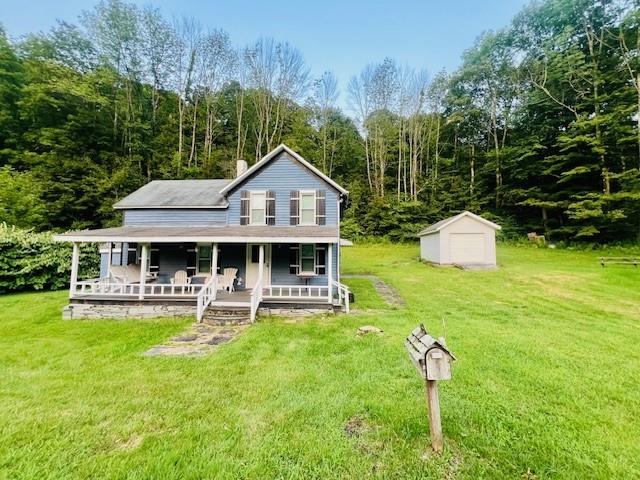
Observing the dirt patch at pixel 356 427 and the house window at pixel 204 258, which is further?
the house window at pixel 204 258

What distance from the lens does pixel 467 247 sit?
19.4 m

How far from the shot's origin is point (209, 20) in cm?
2822

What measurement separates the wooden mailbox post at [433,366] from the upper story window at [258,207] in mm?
10120

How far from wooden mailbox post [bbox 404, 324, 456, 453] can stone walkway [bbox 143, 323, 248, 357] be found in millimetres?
4802

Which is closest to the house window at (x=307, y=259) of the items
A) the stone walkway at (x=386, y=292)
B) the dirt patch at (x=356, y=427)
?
the stone walkway at (x=386, y=292)

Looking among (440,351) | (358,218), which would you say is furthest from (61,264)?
(358,218)

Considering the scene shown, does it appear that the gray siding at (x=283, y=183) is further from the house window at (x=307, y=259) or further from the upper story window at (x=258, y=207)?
the house window at (x=307, y=259)

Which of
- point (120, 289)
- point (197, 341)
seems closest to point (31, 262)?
point (120, 289)

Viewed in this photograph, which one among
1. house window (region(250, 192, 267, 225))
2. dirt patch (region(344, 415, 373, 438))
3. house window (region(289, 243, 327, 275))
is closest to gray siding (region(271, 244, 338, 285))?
house window (region(289, 243, 327, 275))

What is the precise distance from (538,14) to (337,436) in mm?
41288

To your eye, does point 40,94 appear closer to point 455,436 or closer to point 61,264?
point 61,264

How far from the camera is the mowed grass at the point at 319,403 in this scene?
2945 millimetres

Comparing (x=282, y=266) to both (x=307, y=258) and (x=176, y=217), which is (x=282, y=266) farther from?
(x=176, y=217)

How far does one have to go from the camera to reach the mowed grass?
2945 mm
